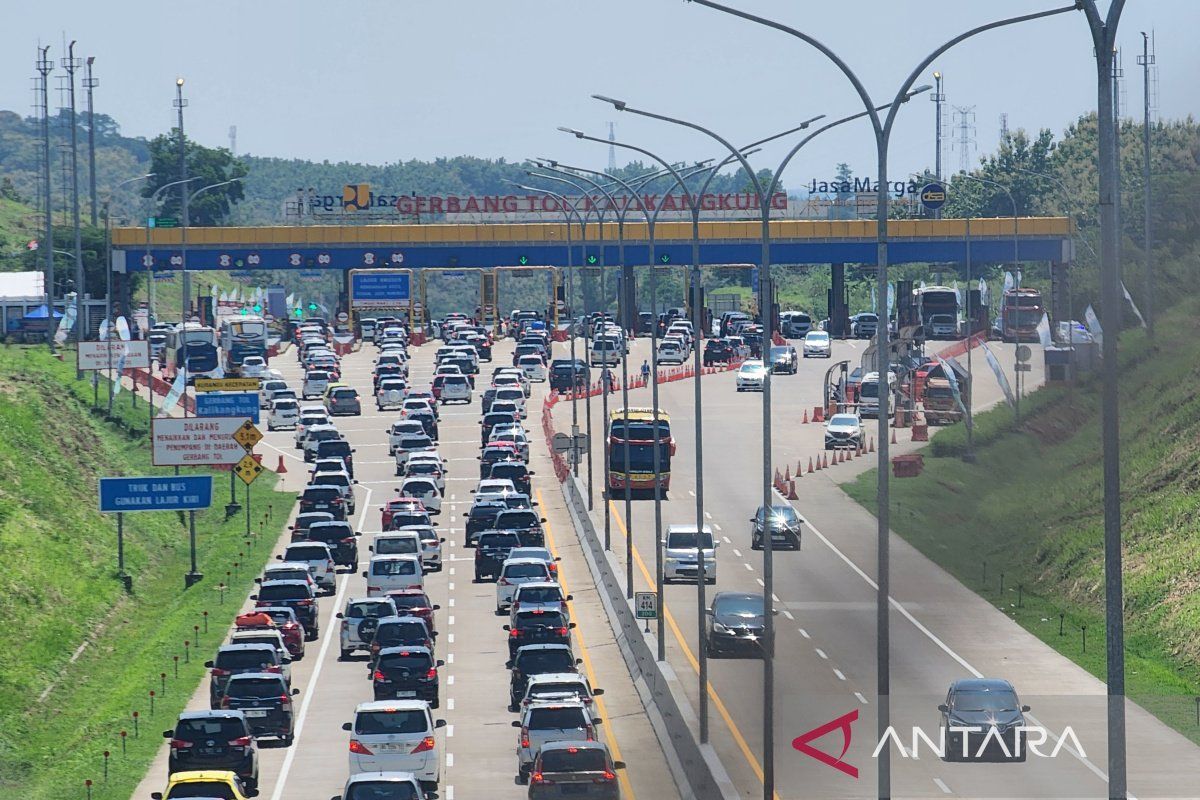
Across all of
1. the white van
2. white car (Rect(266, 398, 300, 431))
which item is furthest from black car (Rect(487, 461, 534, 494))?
white car (Rect(266, 398, 300, 431))

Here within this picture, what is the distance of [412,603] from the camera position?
53344 mm

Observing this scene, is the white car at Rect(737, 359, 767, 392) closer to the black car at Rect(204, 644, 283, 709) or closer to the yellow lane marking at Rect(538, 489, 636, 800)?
the yellow lane marking at Rect(538, 489, 636, 800)

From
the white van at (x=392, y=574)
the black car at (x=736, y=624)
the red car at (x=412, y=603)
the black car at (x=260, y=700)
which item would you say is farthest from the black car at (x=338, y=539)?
the black car at (x=260, y=700)

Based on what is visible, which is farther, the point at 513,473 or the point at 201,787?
the point at 513,473

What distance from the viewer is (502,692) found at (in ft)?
158

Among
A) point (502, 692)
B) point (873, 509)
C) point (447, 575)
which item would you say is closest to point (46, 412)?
point (447, 575)

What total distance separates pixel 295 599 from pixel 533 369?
62.5m

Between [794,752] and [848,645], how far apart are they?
13.1 metres

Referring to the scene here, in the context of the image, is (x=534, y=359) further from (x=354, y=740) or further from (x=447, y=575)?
(x=354, y=740)

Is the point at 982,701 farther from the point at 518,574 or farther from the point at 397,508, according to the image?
the point at 397,508

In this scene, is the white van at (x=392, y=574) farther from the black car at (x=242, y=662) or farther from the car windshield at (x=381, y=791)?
the car windshield at (x=381, y=791)

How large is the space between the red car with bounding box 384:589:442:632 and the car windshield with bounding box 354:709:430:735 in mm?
14788

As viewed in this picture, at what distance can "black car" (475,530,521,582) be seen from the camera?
207 feet

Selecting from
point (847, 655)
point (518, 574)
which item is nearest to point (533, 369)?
point (518, 574)
